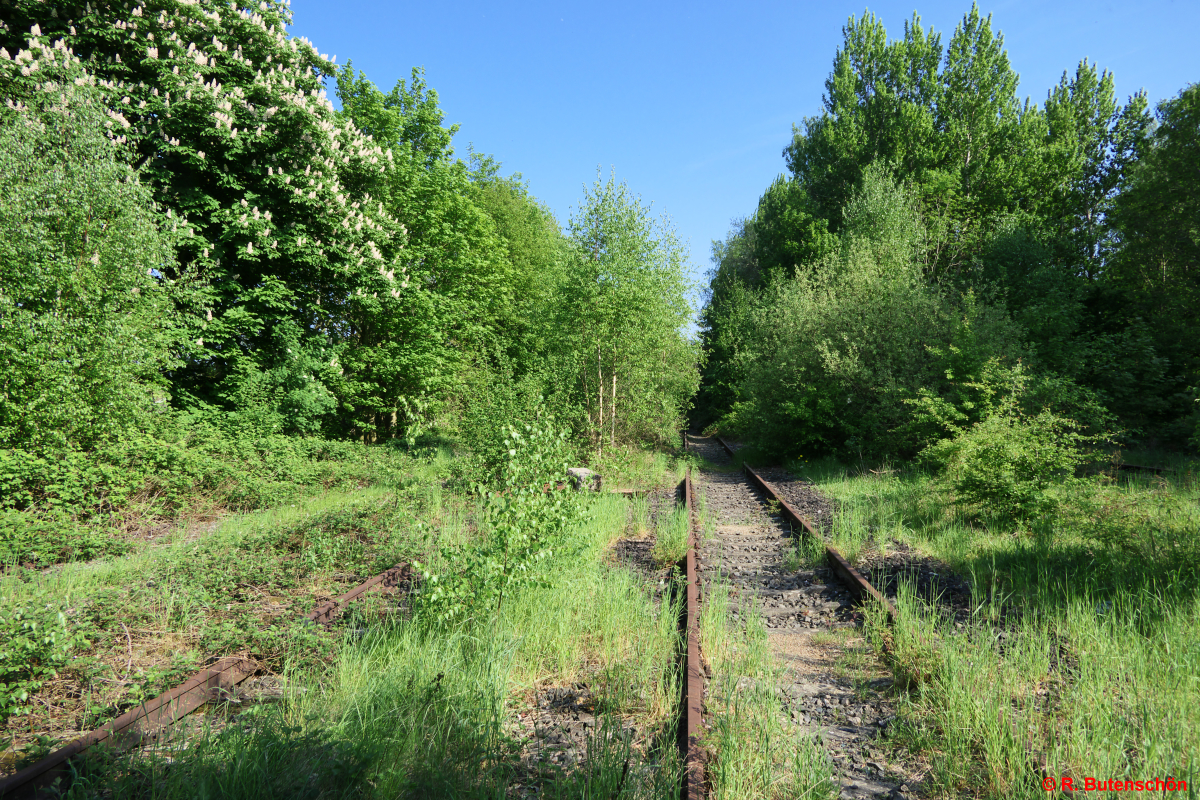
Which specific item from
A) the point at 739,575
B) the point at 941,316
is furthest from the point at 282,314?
the point at 941,316

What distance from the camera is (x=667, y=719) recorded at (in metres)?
3.25

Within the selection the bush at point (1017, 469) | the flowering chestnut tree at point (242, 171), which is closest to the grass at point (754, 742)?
the bush at point (1017, 469)

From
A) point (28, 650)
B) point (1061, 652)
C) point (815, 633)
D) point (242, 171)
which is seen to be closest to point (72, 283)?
point (242, 171)

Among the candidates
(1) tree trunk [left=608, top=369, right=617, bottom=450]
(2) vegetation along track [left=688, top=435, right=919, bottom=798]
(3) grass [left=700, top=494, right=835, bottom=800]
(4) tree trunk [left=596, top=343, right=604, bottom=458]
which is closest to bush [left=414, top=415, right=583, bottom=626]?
(3) grass [left=700, top=494, right=835, bottom=800]

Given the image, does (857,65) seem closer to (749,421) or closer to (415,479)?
(749,421)

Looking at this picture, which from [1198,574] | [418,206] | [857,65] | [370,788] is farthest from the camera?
[857,65]

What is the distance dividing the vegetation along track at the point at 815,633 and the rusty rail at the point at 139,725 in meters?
3.31

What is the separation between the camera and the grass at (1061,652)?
102 inches

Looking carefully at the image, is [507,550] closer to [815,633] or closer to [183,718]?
[183,718]

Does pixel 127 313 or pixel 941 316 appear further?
pixel 941 316

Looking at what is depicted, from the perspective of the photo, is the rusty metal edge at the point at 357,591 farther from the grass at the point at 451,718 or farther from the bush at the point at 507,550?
the bush at the point at 507,550

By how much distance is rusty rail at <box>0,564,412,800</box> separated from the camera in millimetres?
2510

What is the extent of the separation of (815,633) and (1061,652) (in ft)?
5.49

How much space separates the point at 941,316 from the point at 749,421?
7.24 metres
